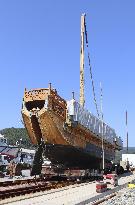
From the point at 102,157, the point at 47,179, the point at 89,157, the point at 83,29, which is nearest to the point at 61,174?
the point at 47,179

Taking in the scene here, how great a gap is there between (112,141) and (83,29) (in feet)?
38.9

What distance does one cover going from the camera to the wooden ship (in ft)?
81.7

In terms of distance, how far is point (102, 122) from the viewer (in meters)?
32.4

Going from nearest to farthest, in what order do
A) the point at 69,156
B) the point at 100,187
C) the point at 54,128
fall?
the point at 100,187, the point at 54,128, the point at 69,156

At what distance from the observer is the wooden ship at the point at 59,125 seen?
81.7ft

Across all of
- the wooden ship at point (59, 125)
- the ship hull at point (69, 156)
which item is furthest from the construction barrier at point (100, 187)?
the ship hull at point (69, 156)

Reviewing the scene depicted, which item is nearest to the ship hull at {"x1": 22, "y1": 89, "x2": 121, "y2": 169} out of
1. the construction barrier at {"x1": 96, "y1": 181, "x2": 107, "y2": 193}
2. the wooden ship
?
the wooden ship

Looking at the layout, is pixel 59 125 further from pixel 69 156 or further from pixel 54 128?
pixel 69 156

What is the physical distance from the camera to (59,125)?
24938 mm

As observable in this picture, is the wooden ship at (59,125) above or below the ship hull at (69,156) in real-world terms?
above

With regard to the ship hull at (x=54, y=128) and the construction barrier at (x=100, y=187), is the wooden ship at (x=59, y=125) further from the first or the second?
the construction barrier at (x=100, y=187)

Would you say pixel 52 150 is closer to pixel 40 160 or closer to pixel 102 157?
pixel 40 160

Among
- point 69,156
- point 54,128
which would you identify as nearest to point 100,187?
point 54,128

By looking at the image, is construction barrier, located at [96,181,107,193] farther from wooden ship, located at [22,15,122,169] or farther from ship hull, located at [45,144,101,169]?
ship hull, located at [45,144,101,169]
